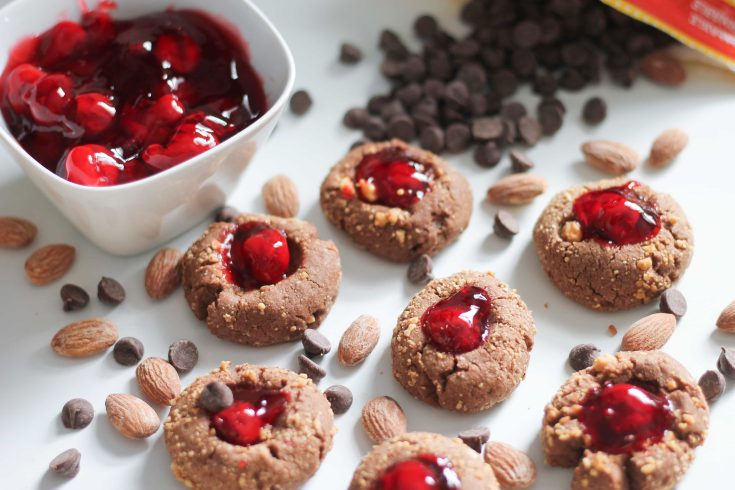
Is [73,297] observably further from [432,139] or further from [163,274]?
[432,139]

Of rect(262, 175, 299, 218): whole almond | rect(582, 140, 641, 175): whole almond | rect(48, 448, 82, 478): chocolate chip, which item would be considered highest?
rect(582, 140, 641, 175): whole almond

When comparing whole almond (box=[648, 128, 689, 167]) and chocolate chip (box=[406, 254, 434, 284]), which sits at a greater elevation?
whole almond (box=[648, 128, 689, 167])

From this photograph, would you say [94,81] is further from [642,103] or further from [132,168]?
[642,103]

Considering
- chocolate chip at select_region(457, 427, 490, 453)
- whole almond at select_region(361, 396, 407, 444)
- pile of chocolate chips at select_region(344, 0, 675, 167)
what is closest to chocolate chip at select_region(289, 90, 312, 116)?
pile of chocolate chips at select_region(344, 0, 675, 167)

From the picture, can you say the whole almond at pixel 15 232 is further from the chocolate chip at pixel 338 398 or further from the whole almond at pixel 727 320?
the whole almond at pixel 727 320

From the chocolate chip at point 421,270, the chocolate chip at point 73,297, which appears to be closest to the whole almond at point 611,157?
the chocolate chip at point 421,270

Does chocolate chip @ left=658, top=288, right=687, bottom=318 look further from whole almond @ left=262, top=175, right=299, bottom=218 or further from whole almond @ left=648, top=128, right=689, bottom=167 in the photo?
whole almond @ left=262, top=175, right=299, bottom=218

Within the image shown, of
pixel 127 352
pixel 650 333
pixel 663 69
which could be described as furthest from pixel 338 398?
pixel 663 69
